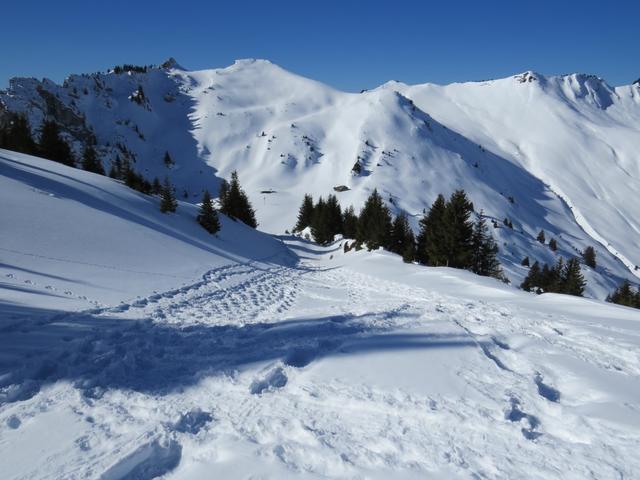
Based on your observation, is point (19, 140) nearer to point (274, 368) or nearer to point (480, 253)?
point (274, 368)

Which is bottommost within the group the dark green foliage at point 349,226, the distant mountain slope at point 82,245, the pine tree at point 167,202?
the distant mountain slope at point 82,245

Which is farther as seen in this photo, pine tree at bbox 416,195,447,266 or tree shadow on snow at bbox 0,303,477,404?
pine tree at bbox 416,195,447,266

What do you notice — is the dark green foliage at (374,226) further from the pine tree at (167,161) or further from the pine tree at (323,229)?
the pine tree at (167,161)

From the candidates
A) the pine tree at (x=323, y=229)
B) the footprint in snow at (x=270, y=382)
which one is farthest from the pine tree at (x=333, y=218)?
the footprint in snow at (x=270, y=382)

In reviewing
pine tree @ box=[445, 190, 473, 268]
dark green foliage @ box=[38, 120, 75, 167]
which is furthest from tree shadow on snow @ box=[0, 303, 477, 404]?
dark green foliage @ box=[38, 120, 75, 167]

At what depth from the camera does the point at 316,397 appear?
4.76 metres

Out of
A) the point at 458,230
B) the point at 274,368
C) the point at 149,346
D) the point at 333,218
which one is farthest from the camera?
the point at 333,218

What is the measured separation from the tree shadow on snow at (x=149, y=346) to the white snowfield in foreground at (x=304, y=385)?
0.12 feet

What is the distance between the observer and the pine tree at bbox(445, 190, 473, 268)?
30906 millimetres

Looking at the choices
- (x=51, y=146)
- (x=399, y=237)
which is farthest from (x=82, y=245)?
(x=51, y=146)

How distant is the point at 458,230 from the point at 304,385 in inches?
1135

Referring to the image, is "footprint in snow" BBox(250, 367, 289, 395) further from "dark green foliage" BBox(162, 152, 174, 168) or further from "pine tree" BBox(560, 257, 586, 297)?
"dark green foliage" BBox(162, 152, 174, 168)

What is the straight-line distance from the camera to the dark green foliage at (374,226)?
135 ft

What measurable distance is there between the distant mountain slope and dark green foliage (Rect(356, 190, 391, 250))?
19.2m
